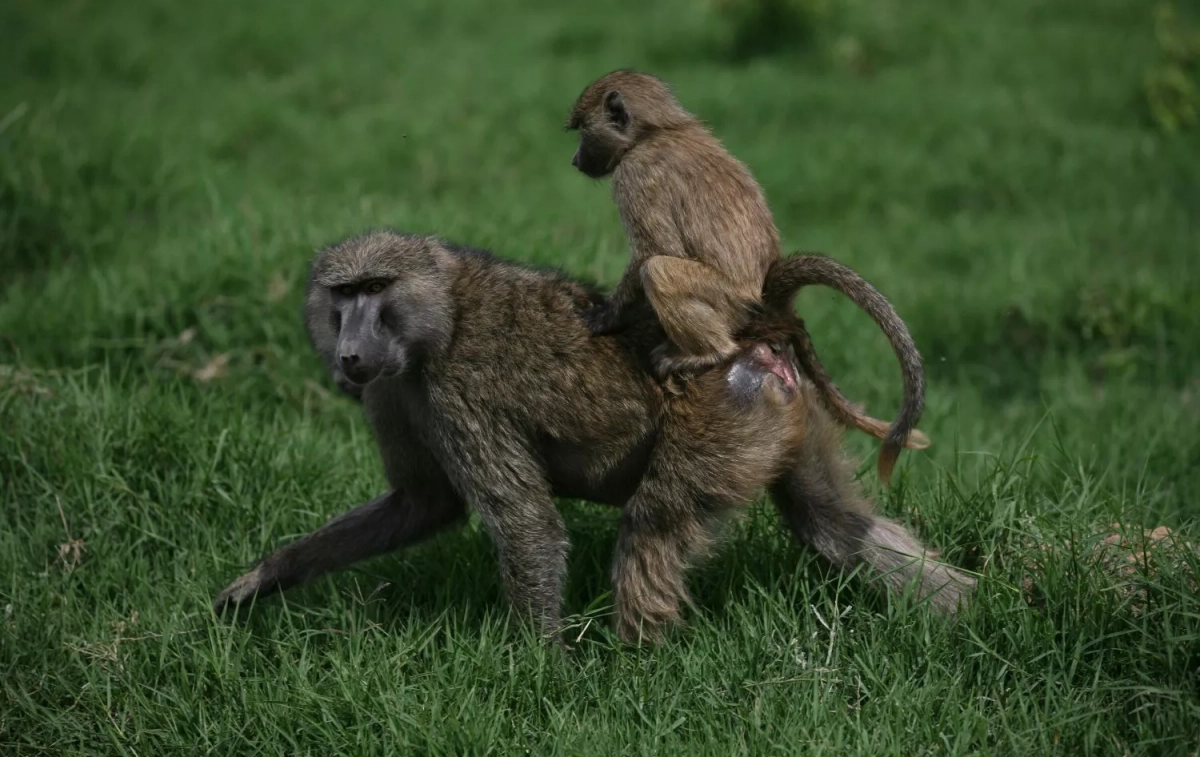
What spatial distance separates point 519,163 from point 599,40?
6.57ft

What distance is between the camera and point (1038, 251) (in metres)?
6.55

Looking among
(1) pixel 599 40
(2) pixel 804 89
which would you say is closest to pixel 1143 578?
(2) pixel 804 89

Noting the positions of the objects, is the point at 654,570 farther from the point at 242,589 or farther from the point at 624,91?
the point at 624,91

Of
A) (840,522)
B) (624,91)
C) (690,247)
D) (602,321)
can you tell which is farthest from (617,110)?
(840,522)

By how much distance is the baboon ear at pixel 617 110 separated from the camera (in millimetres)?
3906

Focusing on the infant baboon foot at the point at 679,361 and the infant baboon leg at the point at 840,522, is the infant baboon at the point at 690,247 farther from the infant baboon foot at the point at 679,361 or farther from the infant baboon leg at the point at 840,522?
the infant baboon leg at the point at 840,522

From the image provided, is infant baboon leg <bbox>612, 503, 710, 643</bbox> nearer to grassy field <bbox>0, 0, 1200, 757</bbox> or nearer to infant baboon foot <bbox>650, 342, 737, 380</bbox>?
grassy field <bbox>0, 0, 1200, 757</bbox>

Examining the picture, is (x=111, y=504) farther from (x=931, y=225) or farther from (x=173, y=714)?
(x=931, y=225)

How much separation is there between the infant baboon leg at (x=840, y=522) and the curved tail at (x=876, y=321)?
9cm

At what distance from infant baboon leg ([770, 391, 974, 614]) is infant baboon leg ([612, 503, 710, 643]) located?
327mm

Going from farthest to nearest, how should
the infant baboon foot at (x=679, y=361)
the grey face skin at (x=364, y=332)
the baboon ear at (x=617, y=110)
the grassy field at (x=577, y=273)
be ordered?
the baboon ear at (x=617, y=110), the infant baboon foot at (x=679, y=361), the grey face skin at (x=364, y=332), the grassy field at (x=577, y=273)

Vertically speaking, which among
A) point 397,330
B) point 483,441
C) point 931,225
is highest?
point 397,330

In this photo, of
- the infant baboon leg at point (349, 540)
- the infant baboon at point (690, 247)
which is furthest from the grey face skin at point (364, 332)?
the infant baboon at point (690, 247)

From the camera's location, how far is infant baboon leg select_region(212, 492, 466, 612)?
139 inches
